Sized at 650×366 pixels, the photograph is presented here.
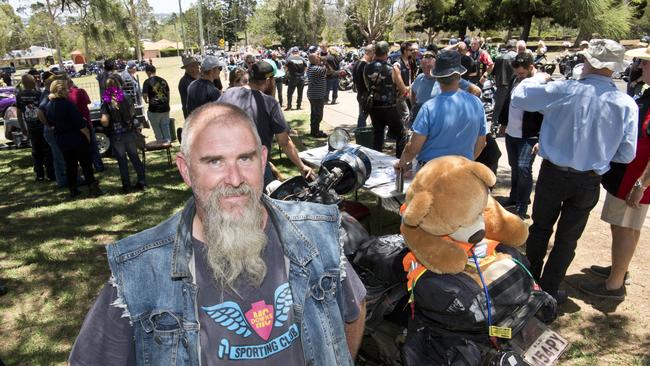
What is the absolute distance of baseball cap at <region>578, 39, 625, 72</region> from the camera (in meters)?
3.10

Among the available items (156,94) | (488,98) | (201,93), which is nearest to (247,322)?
(201,93)

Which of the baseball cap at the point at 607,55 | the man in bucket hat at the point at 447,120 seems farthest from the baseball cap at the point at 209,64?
the baseball cap at the point at 607,55

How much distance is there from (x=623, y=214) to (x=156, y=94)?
25.4ft

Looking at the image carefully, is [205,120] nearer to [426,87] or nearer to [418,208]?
[418,208]

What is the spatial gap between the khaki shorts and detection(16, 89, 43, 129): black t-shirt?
27.1 feet

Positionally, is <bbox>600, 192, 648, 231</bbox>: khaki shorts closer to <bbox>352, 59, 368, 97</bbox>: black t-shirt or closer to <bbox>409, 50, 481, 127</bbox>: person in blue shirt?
<bbox>409, 50, 481, 127</bbox>: person in blue shirt

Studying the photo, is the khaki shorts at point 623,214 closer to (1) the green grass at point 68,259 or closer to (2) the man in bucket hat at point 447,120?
(1) the green grass at point 68,259

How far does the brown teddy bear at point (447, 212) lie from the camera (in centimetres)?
216

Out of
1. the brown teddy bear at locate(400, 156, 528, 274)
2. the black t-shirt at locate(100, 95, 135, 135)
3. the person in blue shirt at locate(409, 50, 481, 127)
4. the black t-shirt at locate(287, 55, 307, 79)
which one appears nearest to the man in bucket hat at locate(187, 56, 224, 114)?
the black t-shirt at locate(100, 95, 135, 135)

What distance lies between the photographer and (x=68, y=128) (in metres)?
6.19

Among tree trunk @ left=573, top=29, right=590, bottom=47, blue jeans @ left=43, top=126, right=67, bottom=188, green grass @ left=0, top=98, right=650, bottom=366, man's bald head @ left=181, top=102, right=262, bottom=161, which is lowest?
green grass @ left=0, top=98, right=650, bottom=366

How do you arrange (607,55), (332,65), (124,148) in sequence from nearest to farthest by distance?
(607,55), (124,148), (332,65)

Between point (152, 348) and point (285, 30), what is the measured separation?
6690 centimetres

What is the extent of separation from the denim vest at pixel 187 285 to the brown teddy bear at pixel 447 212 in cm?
67
